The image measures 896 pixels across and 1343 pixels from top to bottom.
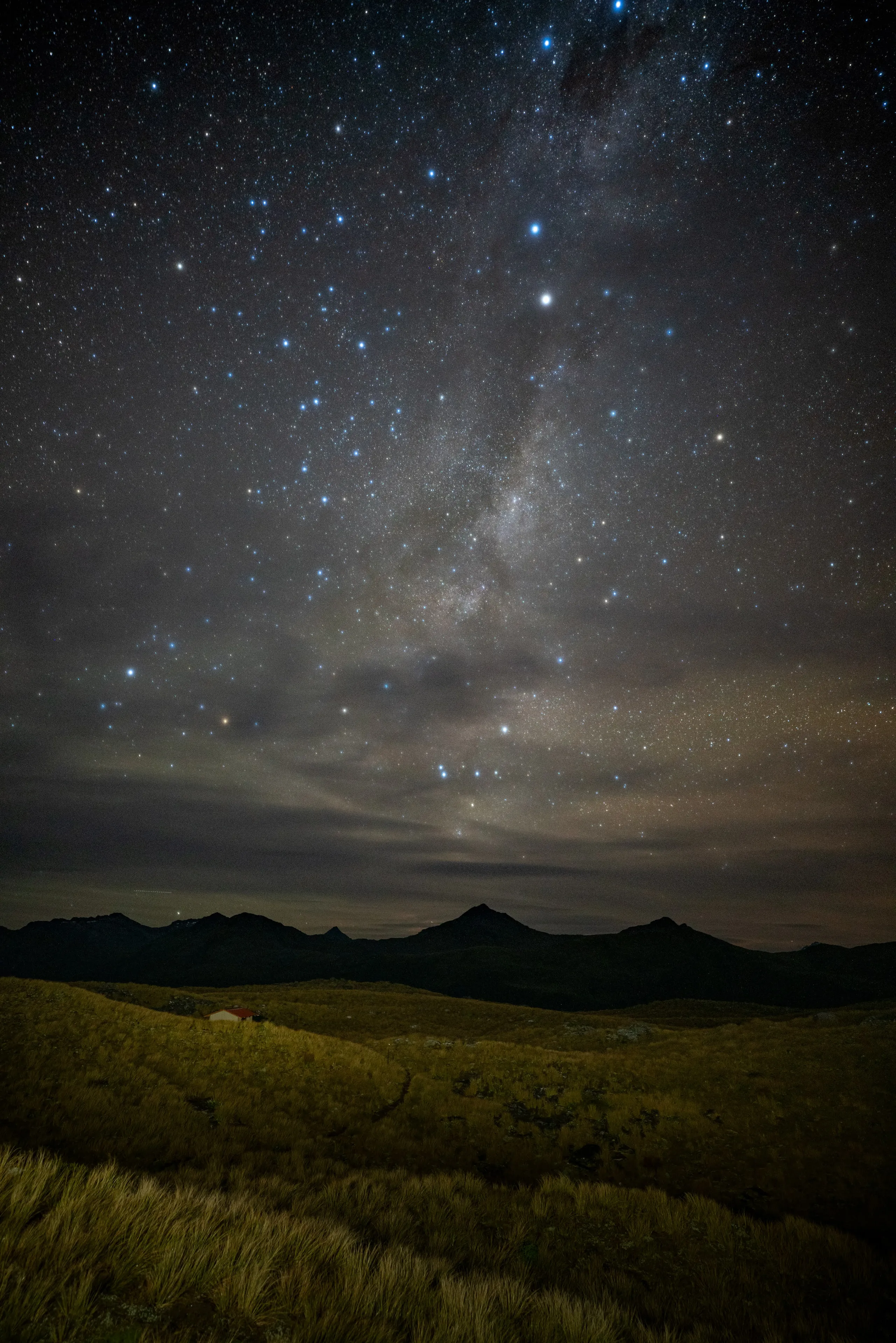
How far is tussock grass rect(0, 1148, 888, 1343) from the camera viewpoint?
118 inches

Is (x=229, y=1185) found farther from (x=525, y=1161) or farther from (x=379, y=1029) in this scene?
(x=379, y=1029)

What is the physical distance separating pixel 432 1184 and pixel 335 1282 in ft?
20.4

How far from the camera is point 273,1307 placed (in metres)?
3.31

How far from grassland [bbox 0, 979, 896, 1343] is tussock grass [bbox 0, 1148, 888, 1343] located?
23 mm

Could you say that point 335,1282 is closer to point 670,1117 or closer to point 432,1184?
point 432,1184

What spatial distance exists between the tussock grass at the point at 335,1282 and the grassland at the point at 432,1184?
23 mm

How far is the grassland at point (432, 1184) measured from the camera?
11.0ft

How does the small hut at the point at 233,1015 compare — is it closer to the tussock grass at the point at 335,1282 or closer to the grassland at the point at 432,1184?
the grassland at the point at 432,1184

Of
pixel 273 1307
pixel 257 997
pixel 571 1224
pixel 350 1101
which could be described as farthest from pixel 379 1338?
pixel 257 997

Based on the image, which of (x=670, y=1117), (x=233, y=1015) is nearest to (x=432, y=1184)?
(x=670, y=1117)

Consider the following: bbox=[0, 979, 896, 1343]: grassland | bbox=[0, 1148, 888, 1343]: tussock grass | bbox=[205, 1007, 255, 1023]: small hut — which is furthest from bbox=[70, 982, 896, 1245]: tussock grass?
bbox=[0, 1148, 888, 1343]: tussock grass

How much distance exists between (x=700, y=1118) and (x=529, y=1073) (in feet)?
18.4

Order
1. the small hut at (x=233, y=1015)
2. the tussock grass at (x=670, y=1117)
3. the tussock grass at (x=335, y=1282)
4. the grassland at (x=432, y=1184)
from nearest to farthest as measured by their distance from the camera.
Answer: the tussock grass at (x=335, y=1282), the grassland at (x=432, y=1184), the tussock grass at (x=670, y=1117), the small hut at (x=233, y=1015)

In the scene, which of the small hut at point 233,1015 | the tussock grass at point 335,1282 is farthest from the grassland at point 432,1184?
the small hut at point 233,1015
